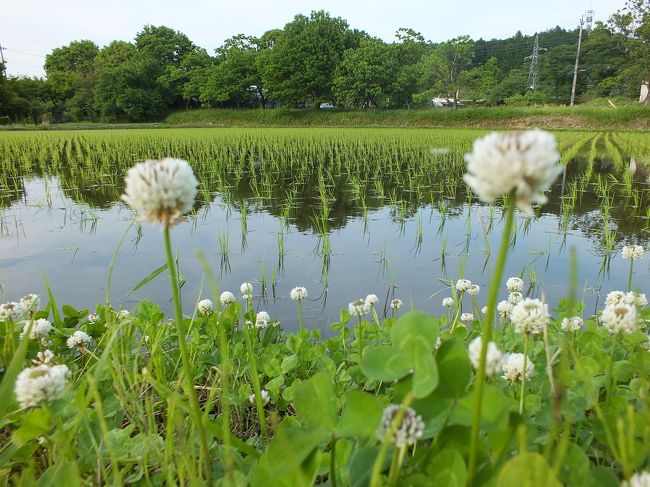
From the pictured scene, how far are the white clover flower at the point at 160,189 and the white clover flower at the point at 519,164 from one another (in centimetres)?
42

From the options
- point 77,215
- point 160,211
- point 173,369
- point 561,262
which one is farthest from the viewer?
point 77,215

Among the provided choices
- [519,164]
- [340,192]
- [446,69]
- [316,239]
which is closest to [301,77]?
[446,69]

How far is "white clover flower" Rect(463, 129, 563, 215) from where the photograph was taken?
49cm

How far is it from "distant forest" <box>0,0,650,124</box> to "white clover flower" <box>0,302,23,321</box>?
95.5 feet

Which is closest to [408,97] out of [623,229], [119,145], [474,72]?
[474,72]

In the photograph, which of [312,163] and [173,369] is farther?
[312,163]

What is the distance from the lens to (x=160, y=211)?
686 millimetres

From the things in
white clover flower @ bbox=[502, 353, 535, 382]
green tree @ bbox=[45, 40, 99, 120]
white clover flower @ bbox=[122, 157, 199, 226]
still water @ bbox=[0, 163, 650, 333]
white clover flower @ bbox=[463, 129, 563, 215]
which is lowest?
still water @ bbox=[0, 163, 650, 333]

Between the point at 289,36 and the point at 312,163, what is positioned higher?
the point at 289,36

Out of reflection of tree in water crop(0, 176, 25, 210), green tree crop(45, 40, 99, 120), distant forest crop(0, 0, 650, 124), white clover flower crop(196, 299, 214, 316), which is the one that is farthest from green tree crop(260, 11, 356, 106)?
white clover flower crop(196, 299, 214, 316)

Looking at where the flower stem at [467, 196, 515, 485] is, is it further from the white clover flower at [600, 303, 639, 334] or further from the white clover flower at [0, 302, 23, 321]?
the white clover flower at [0, 302, 23, 321]

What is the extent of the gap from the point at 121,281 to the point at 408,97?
31.0 metres

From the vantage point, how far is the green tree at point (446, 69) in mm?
30250

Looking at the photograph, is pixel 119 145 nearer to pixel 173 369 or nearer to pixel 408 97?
pixel 173 369
